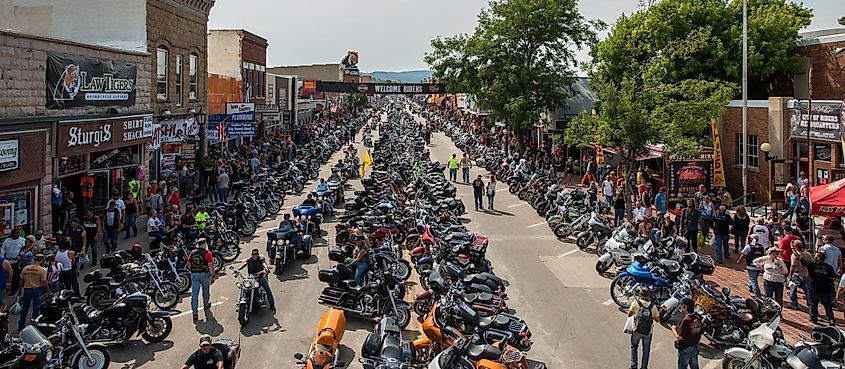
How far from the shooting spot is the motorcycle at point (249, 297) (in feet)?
39.2

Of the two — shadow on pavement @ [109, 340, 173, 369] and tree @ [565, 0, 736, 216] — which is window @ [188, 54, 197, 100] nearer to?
tree @ [565, 0, 736, 216]

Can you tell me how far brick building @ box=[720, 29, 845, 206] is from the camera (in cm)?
2173

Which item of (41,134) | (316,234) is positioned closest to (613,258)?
(316,234)

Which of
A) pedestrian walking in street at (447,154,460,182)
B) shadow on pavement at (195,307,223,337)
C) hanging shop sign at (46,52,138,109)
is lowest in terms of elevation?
shadow on pavement at (195,307,223,337)

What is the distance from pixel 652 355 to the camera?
10969 mm

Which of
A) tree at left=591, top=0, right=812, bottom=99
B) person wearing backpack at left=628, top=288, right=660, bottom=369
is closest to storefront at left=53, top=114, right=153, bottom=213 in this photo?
person wearing backpack at left=628, top=288, right=660, bottom=369

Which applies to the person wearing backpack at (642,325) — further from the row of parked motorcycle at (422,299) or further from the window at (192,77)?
the window at (192,77)

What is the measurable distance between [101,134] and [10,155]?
16.7ft

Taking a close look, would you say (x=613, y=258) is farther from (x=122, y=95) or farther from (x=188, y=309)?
(x=122, y=95)

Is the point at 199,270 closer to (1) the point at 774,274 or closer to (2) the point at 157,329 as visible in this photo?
(2) the point at 157,329

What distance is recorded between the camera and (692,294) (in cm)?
1159

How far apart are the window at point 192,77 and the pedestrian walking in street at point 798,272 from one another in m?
24.4

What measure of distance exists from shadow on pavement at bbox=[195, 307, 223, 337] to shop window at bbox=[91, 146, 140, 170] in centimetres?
1078

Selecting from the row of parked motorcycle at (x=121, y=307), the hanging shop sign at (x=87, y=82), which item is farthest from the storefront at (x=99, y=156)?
the row of parked motorcycle at (x=121, y=307)
